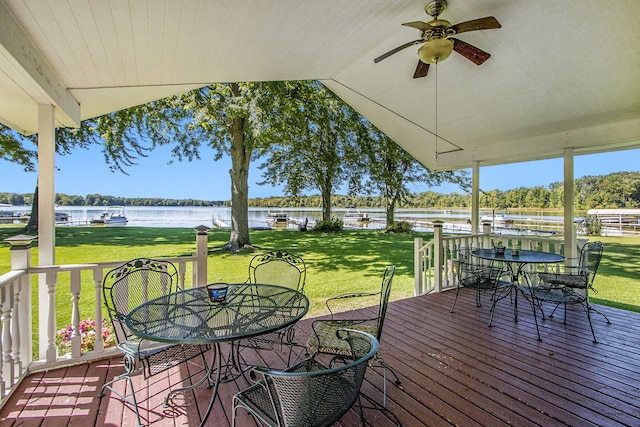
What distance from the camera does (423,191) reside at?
1659 centimetres

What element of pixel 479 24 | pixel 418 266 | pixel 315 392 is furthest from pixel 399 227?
pixel 315 392

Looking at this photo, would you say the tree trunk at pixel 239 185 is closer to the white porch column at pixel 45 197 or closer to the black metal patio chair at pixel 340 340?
Result: the white porch column at pixel 45 197

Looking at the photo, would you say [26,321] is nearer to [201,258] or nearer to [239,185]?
[201,258]

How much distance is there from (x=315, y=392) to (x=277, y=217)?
20.2 meters

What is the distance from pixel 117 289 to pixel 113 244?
1039 centimetres

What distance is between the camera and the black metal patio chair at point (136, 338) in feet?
7.02

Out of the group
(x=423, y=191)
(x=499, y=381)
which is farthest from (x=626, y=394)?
(x=423, y=191)

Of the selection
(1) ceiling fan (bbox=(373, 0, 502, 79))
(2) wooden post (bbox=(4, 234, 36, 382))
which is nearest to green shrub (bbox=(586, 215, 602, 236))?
(1) ceiling fan (bbox=(373, 0, 502, 79))

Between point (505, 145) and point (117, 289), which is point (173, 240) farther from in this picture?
point (505, 145)

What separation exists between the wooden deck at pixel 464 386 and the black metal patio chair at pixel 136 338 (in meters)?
0.15

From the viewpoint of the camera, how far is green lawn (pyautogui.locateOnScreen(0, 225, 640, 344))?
20.1 feet

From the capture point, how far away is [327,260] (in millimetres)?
9531

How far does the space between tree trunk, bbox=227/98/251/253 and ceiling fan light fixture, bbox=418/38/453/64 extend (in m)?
7.85

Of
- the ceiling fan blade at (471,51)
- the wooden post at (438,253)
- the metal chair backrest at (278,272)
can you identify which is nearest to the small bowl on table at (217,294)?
the metal chair backrest at (278,272)
